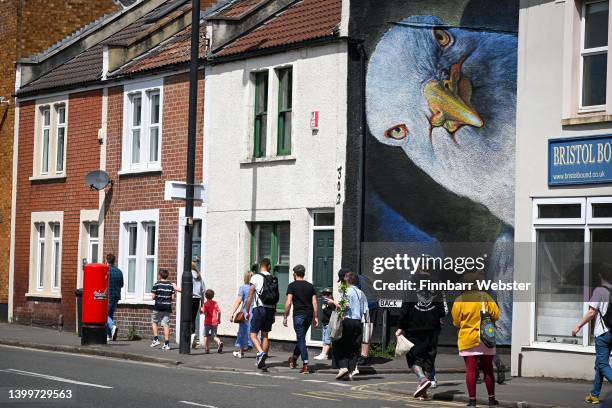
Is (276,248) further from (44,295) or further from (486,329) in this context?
(486,329)

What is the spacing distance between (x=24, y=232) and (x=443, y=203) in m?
15.1

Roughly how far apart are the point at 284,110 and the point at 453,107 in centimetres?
369

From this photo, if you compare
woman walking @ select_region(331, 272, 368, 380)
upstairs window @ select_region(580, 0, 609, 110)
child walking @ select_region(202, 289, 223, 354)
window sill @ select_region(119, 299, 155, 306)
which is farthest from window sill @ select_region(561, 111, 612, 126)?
window sill @ select_region(119, 299, 155, 306)

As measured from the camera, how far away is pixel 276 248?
28.6 metres

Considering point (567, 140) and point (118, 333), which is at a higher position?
point (567, 140)

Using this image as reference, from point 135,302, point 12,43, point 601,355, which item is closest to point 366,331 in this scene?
point 601,355

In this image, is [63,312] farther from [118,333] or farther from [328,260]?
[328,260]

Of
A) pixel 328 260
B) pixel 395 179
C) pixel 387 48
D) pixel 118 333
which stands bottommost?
pixel 118 333

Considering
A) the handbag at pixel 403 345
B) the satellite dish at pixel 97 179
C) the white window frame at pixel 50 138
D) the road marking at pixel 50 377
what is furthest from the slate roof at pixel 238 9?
the handbag at pixel 403 345

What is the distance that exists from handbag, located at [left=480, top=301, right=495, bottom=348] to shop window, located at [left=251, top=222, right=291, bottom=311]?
11.0m

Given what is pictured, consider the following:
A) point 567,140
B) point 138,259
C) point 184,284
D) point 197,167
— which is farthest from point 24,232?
point 567,140

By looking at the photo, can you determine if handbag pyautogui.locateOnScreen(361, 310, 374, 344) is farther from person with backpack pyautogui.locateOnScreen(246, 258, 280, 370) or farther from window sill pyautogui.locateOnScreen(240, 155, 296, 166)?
window sill pyautogui.locateOnScreen(240, 155, 296, 166)

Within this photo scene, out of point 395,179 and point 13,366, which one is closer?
point 13,366

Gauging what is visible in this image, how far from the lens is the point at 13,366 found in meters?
21.1
